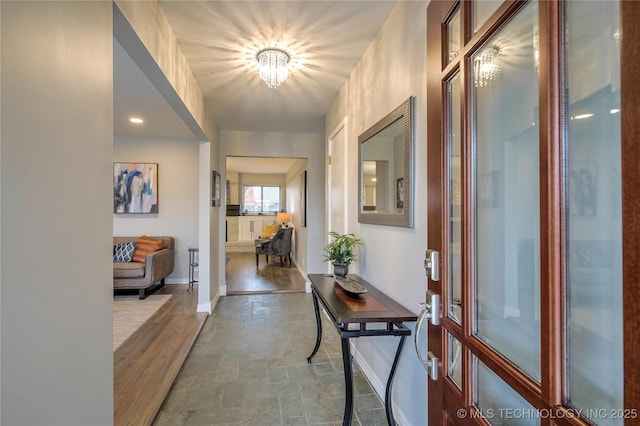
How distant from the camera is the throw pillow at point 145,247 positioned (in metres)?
4.64

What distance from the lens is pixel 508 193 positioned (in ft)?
2.65

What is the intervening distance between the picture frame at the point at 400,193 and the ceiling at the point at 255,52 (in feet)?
3.49

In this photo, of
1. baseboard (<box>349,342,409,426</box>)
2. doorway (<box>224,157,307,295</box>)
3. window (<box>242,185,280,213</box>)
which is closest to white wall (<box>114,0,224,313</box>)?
baseboard (<box>349,342,409,426</box>)

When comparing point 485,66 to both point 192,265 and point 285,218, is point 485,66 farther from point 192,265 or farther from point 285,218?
point 285,218

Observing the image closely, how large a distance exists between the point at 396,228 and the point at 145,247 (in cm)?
429

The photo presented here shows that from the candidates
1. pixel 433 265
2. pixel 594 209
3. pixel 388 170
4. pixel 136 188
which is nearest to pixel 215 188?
pixel 136 188

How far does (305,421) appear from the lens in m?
1.89

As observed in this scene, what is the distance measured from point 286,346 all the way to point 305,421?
1076 millimetres

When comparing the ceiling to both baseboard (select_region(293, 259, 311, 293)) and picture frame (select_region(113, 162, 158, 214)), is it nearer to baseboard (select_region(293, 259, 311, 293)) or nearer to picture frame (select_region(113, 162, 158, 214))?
picture frame (select_region(113, 162, 158, 214))

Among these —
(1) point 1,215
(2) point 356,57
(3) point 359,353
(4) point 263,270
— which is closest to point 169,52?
(2) point 356,57

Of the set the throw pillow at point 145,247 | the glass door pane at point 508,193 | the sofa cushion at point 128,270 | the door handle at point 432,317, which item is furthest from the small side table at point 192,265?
the glass door pane at point 508,193

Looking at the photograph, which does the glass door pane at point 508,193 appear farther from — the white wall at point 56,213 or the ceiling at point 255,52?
the ceiling at point 255,52

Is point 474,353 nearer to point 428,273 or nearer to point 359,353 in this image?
point 428,273

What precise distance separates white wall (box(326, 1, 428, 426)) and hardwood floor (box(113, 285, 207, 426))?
1487 millimetres
